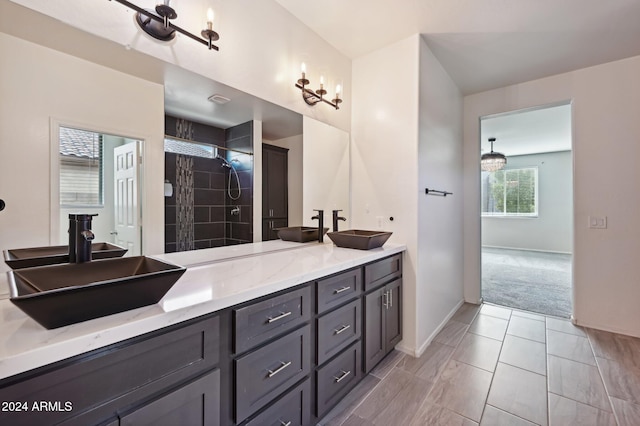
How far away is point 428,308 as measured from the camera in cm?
247

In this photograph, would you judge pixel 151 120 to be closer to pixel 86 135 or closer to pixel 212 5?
pixel 86 135

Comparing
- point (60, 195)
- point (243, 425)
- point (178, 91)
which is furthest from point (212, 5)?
point (243, 425)

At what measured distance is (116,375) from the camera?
75 centimetres

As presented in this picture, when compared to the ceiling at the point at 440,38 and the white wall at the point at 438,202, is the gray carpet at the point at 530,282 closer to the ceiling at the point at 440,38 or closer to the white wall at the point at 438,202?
the white wall at the point at 438,202


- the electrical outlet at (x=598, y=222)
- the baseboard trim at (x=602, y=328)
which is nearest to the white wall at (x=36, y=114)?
the electrical outlet at (x=598, y=222)

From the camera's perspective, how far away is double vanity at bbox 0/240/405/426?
0.67 meters

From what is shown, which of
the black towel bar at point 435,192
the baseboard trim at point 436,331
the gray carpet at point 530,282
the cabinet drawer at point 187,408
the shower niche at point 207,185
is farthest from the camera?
the gray carpet at point 530,282

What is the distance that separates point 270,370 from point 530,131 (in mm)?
6084

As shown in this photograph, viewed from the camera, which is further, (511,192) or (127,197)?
(511,192)

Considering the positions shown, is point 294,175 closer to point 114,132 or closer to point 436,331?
point 114,132

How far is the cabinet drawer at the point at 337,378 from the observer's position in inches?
57.4

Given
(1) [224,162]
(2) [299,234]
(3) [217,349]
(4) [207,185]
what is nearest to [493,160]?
(2) [299,234]

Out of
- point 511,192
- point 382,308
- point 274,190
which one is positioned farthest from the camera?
point 511,192

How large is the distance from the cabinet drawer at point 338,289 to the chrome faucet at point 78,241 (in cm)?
96
